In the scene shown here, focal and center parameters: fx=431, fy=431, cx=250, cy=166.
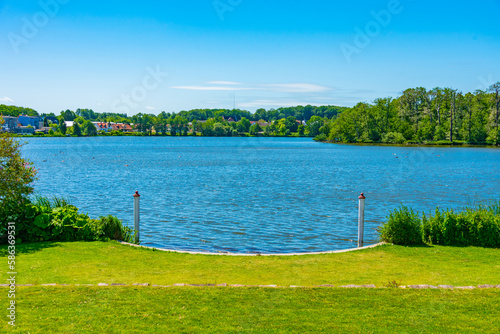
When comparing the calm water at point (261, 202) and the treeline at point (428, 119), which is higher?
the treeline at point (428, 119)

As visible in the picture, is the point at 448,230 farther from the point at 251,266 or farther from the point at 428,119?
the point at 428,119

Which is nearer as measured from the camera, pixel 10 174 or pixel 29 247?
pixel 29 247

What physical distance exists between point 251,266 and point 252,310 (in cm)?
365

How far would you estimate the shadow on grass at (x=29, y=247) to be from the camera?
11.6 metres

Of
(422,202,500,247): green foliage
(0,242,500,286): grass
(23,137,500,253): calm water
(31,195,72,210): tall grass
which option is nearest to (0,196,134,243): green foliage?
(0,242,500,286): grass

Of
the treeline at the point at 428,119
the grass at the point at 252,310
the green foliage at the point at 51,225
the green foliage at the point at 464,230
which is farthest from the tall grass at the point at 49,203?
the treeline at the point at 428,119

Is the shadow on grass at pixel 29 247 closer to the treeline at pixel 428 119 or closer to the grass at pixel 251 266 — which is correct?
the grass at pixel 251 266

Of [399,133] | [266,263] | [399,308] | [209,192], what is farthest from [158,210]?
[399,133]

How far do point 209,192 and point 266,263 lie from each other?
23.4 meters

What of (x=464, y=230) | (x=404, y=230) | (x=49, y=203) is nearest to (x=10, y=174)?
(x=49, y=203)

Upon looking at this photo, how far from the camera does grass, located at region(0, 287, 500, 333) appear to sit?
22.5ft

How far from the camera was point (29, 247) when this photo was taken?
1209cm

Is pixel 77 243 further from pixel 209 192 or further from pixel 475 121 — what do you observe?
pixel 475 121

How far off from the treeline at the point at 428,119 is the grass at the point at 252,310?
414 feet
